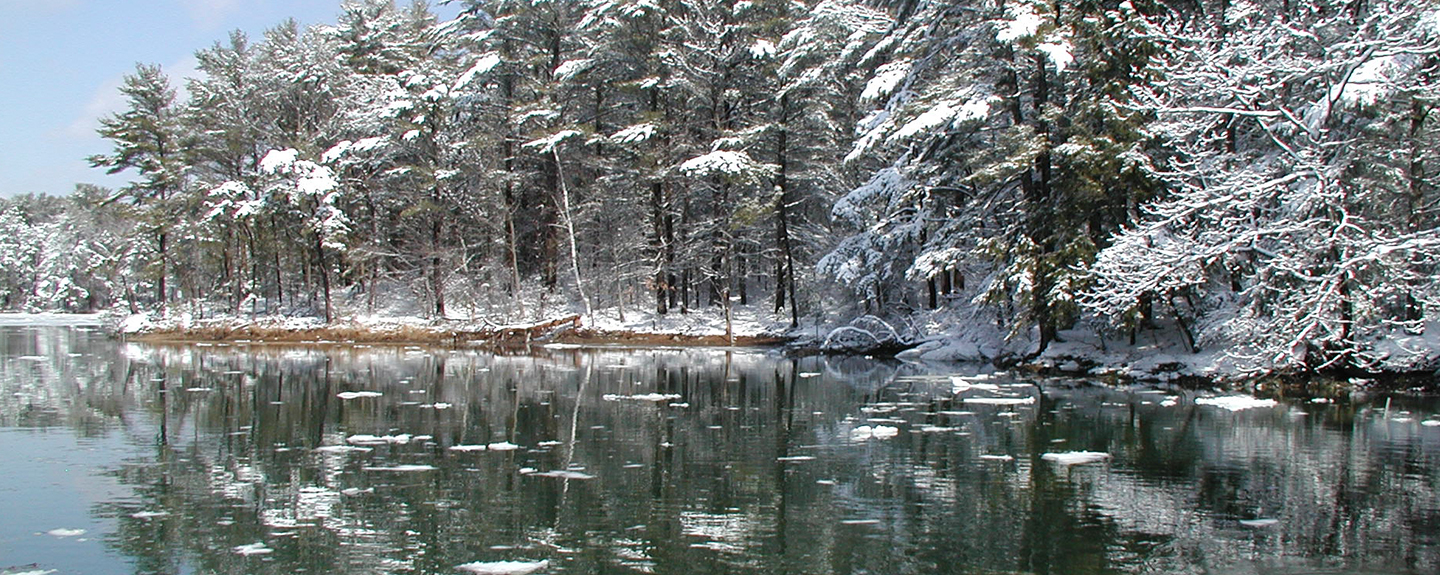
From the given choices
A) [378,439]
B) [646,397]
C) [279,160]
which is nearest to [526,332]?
[279,160]

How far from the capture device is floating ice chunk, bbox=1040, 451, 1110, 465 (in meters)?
10.2

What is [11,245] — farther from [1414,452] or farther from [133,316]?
[1414,452]

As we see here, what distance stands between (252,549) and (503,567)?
1.94m

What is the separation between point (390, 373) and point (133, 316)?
79.0 feet

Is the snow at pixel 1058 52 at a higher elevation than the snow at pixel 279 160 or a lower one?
lower

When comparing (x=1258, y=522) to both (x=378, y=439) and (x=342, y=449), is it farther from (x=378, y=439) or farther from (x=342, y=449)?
(x=378, y=439)

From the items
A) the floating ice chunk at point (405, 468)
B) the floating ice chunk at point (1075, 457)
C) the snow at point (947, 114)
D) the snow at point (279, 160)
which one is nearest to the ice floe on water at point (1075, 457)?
the floating ice chunk at point (1075, 457)

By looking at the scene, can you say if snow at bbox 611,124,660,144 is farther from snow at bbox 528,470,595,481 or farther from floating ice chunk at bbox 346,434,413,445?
snow at bbox 528,470,595,481

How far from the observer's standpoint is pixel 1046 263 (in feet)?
66.5

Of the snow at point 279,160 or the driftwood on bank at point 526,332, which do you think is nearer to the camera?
the driftwood on bank at point 526,332

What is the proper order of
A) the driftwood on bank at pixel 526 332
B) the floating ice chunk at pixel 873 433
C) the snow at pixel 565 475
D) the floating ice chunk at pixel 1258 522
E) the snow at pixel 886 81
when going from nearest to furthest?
the floating ice chunk at pixel 1258 522 → the snow at pixel 565 475 → the floating ice chunk at pixel 873 433 → the snow at pixel 886 81 → the driftwood on bank at pixel 526 332

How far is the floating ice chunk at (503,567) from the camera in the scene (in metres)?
6.12

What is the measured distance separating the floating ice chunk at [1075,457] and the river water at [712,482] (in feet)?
0.20

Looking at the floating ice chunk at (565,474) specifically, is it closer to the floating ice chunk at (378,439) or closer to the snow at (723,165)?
the floating ice chunk at (378,439)
